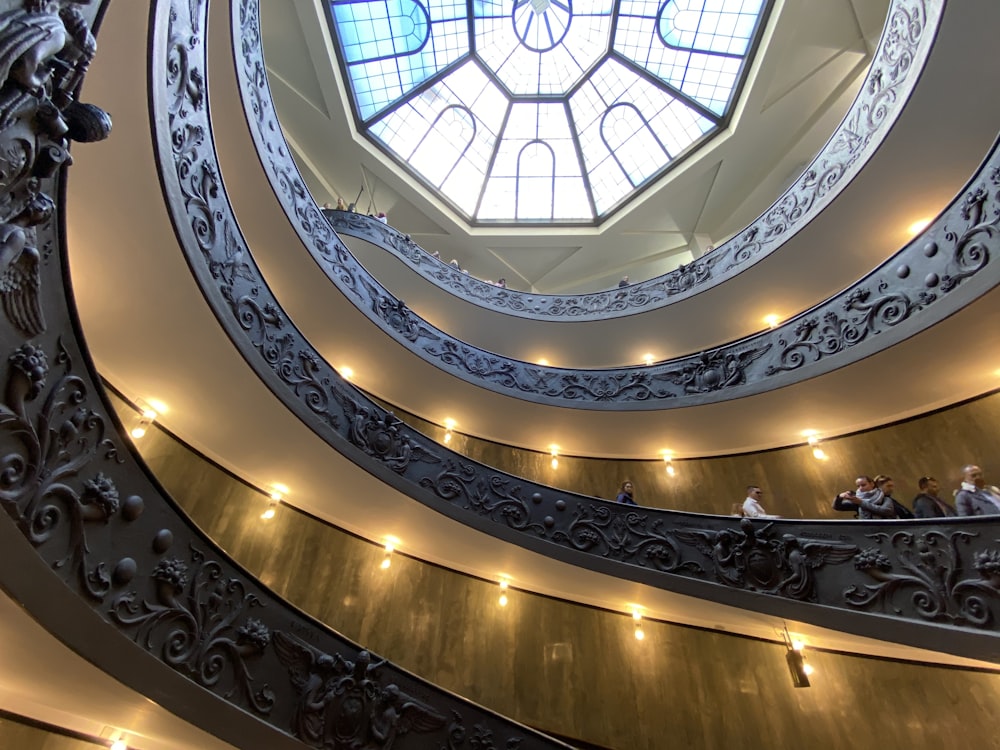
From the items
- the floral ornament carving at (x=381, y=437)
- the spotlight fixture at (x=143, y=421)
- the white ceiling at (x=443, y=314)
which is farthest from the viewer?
the floral ornament carving at (x=381, y=437)

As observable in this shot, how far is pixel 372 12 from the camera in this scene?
1272 cm

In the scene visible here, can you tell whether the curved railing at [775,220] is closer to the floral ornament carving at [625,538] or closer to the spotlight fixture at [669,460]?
the spotlight fixture at [669,460]

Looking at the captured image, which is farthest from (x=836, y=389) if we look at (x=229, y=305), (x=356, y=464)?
(x=229, y=305)

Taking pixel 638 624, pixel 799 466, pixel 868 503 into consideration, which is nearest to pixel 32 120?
pixel 868 503

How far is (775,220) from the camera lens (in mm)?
9852

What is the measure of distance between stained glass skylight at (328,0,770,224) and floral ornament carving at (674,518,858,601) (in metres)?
12.3

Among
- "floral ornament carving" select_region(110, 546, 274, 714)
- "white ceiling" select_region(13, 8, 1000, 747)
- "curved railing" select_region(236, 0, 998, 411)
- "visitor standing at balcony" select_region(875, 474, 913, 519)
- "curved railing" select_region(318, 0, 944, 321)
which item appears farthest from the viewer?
"curved railing" select_region(318, 0, 944, 321)

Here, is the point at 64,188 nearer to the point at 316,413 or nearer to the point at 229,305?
the point at 229,305

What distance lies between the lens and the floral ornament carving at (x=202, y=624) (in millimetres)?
3279

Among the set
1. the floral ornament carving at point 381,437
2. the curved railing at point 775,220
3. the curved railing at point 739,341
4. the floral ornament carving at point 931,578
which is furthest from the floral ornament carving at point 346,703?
the curved railing at point 775,220

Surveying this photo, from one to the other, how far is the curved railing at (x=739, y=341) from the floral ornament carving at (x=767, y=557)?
10.5 ft

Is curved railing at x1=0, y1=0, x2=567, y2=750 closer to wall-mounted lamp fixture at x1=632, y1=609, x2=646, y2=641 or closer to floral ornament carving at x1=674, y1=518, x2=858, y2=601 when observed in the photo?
floral ornament carving at x1=674, y1=518, x2=858, y2=601

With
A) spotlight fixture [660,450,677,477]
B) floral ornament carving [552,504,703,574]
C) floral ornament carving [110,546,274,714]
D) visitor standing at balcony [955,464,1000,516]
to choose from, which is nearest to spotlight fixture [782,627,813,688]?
floral ornament carving [552,504,703,574]

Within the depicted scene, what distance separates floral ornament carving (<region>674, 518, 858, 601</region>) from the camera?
17.2 feet
